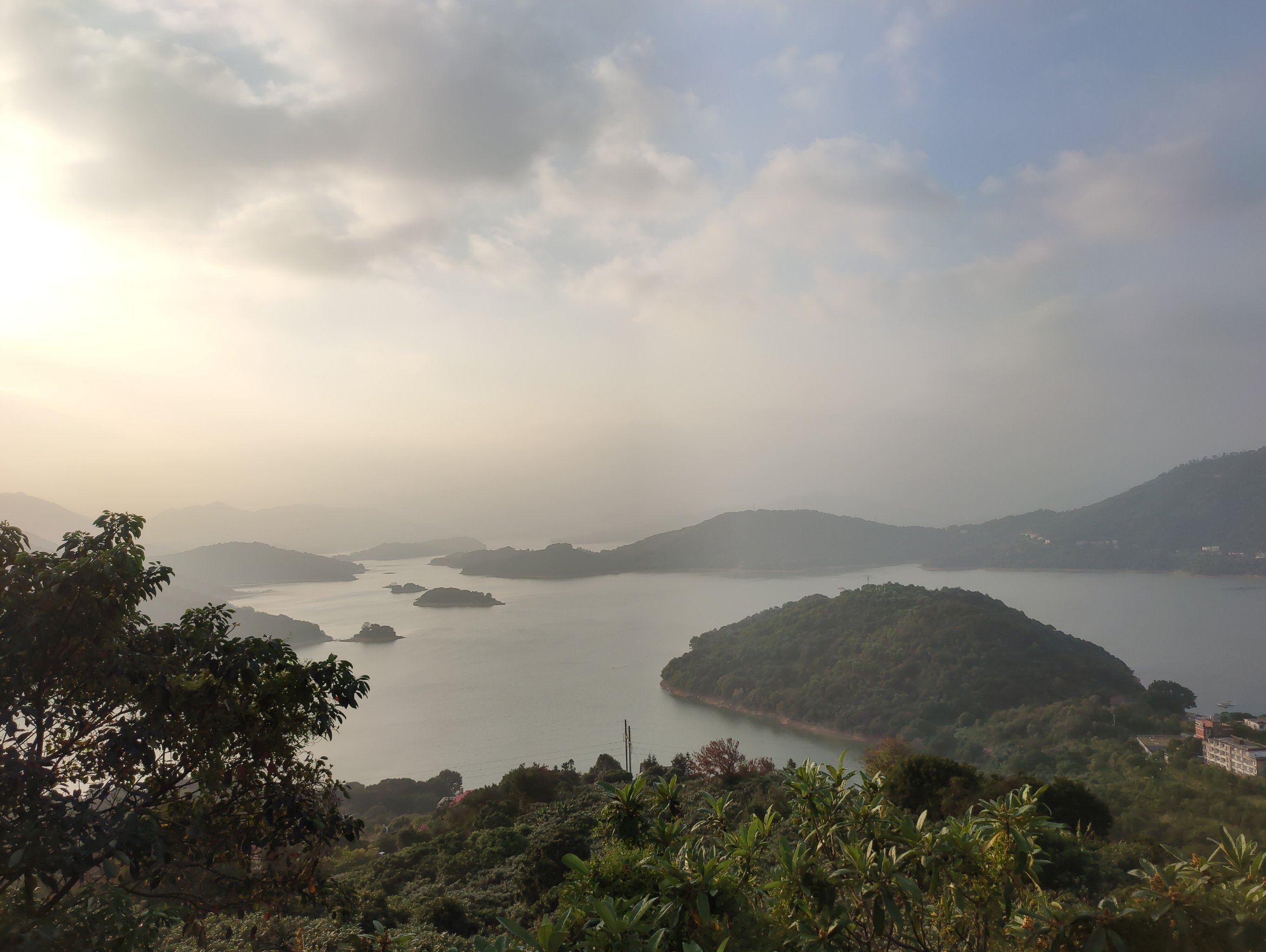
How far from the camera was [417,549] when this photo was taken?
87.1 metres

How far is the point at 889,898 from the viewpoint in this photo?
175 cm

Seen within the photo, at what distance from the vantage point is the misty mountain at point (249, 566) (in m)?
46.8

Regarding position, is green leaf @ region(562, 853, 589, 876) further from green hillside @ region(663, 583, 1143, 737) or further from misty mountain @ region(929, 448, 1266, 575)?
misty mountain @ region(929, 448, 1266, 575)

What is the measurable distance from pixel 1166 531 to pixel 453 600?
62.0 metres

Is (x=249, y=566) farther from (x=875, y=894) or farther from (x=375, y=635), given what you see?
(x=875, y=894)

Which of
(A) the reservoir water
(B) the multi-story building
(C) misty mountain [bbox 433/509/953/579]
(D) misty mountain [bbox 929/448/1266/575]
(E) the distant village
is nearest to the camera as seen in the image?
(B) the multi-story building

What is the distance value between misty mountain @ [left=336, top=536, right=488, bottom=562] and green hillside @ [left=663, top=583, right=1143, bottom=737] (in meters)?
59.6

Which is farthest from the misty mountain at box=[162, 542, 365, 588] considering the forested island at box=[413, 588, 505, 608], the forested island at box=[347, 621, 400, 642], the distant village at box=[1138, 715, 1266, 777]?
the distant village at box=[1138, 715, 1266, 777]

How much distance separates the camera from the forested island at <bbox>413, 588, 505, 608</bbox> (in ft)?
159

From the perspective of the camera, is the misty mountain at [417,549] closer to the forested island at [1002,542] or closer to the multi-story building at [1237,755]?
the forested island at [1002,542]

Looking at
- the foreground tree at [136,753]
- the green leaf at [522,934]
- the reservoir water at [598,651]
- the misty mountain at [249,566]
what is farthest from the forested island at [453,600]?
the green leaf at [522,934]

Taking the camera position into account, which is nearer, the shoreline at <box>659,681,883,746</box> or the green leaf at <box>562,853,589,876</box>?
the green leaf at <box>562,853,589,876</box>

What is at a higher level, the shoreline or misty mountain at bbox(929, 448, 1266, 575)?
misty mountain at bbox(929, 448, 1266, 575)

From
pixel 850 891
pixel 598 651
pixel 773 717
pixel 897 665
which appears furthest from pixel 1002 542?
pixel 850 891
